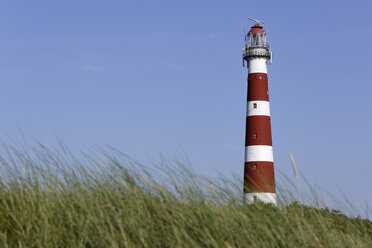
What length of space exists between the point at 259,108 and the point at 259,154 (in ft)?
7.27

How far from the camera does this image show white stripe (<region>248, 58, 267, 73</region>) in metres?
25.1

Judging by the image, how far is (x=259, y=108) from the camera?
77.8ft

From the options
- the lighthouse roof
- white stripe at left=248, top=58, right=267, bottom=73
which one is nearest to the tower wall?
white stripe at left=248, top=58, right=267, bottom=73

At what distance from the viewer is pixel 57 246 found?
402 centimetres

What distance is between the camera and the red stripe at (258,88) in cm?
2388

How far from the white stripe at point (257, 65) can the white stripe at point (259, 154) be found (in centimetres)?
413

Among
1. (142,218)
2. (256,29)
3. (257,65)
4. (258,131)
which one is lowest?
(142,218)

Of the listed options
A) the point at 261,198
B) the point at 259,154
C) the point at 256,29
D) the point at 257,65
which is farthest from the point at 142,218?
the point at 256,29

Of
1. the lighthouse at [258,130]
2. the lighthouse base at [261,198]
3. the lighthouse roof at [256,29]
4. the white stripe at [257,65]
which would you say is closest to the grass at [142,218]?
the lighthouse base at [261,198]

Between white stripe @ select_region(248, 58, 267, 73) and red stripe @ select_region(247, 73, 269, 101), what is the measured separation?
1.19 ft

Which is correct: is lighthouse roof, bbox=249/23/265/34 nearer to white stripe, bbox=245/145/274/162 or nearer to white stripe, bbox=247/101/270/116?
white stripe, bbox=247/101/270/116

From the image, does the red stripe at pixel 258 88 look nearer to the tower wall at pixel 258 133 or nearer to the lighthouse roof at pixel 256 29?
the tower wall at pixel 258 133

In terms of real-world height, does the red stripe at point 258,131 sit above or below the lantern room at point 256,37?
below

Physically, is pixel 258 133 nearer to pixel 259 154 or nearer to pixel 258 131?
pixel 258 131
